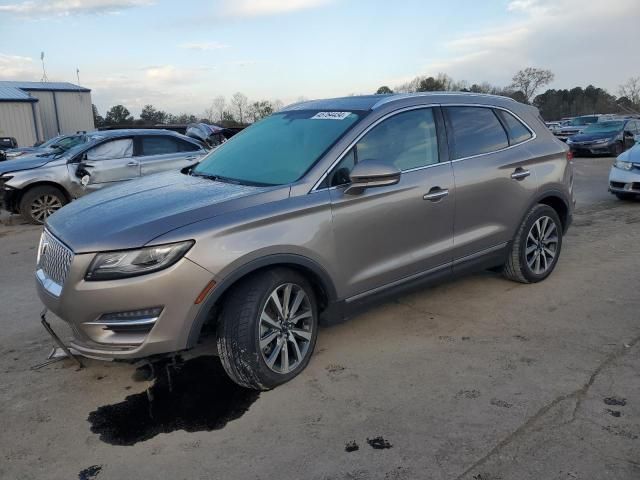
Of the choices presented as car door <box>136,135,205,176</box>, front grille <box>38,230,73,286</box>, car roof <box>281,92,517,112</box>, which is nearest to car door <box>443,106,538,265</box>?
car roof <box>281,92,517,112</box>

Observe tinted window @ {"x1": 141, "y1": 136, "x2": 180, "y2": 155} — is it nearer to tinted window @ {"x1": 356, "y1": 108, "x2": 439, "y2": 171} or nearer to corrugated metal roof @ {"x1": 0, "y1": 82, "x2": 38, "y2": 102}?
tinted window @ {"x1": 356, "y1": 108, "x2": 439, "y2": 171}

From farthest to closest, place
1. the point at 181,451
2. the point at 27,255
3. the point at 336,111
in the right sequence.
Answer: the point at 27,255 < the point at 336,111 < the point at 181,451

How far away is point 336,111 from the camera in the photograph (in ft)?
13.9

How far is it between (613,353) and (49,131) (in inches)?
1889

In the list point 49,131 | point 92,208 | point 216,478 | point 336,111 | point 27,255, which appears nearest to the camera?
point 216,478

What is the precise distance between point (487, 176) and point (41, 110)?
4742 centimetres

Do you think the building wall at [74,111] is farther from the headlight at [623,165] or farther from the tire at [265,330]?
the tire at [265,330]

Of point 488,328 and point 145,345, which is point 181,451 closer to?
point 145,345

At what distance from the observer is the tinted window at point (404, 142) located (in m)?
3.98

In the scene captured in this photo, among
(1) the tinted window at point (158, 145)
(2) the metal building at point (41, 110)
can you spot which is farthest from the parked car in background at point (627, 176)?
(2) the metal building at point (41, 110)

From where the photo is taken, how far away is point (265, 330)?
3449 mm

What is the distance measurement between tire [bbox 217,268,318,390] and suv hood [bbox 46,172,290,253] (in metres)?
0.49

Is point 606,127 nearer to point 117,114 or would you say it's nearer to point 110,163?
point 110,163

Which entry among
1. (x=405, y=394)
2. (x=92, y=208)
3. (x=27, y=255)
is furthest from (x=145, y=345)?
(x=27, y=255)
